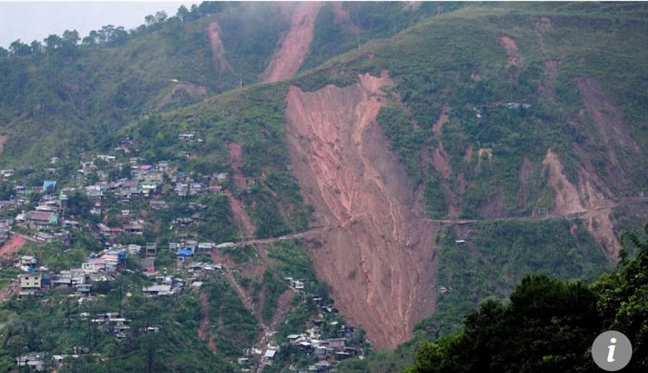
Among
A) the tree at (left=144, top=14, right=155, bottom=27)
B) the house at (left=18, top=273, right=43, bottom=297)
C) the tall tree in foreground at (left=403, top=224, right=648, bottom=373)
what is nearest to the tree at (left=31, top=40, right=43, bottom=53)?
the tree at (left=144, top=14, right=155, bottom=27)

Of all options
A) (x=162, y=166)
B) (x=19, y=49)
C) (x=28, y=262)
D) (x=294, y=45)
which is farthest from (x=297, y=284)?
(x=19, y=49)

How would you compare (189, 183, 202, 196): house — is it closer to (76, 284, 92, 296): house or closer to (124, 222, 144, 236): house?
(124, 222, 144, 236): house

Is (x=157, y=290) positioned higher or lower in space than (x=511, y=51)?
lower

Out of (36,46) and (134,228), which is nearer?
(134,228)

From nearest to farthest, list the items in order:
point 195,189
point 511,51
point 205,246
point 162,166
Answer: point 205,246
point 195,189
point 162,166
point 511,51

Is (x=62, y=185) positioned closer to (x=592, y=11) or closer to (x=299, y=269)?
(x=299, y=269)

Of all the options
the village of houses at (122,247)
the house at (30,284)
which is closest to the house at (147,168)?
the village of houses at (122,247)

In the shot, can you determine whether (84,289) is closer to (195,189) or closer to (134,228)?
(134,228)
